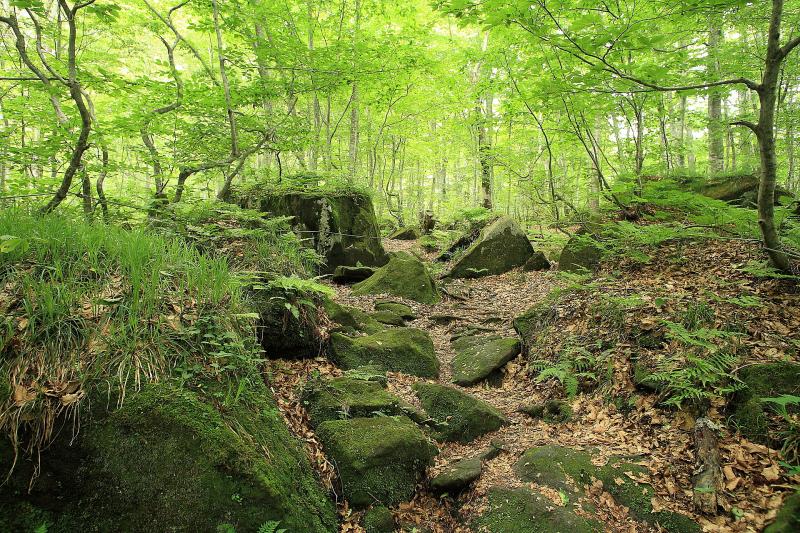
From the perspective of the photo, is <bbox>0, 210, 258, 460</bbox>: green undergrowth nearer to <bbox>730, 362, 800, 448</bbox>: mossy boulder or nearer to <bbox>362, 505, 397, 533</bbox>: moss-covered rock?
<bbox>362, 505, 397, 533</bbox>: moss-covered rock

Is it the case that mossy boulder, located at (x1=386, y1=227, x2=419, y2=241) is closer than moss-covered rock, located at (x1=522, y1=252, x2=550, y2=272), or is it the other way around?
moss-covered rock, located at (x1=522, y1=252, x2=550, y2=272)

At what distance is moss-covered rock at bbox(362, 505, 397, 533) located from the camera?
3275mm

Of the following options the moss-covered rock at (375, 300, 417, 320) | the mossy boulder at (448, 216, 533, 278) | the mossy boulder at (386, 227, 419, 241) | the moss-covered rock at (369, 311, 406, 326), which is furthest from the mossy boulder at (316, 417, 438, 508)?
the mossy boulder at (386, 227, 419, 241)

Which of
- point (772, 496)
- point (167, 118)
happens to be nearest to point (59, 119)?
point (167, 118)

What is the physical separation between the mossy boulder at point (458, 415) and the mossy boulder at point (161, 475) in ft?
7.16

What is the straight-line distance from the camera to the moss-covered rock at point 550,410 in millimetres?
4793

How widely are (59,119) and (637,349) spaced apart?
9.81 m

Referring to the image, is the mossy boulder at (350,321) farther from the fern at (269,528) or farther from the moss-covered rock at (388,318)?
the fern at (269,528)

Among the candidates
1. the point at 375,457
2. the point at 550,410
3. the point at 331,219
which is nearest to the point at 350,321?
the point at 375,457

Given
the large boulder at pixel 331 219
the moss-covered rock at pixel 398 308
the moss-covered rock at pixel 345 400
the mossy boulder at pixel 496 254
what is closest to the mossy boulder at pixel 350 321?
the moss-covered rock at pixel 398 308

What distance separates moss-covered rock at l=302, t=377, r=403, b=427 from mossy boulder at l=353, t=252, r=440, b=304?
5328 millimetres

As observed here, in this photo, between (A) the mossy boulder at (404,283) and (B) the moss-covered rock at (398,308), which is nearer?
(B) the moss-covered rock at (398,308)

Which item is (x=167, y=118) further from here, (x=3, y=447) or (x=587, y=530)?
(x=587, y=530)

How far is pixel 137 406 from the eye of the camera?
8.39ft
